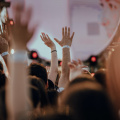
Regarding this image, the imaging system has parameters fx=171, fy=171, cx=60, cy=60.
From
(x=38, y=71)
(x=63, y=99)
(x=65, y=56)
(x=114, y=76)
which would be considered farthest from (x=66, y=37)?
(x=63, y=99)

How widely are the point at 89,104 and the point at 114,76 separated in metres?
0.27

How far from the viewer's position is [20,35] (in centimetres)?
81

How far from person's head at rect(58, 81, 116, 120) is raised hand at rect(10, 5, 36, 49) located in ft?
1.14

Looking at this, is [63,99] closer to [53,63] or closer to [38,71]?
[38,71]

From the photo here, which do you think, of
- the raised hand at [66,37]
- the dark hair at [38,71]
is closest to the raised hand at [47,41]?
the raised hand at [66,37]

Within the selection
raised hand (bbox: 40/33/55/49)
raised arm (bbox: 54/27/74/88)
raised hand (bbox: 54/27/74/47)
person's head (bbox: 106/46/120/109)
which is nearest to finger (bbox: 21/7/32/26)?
person's head (bbox: 106/46/120/109)

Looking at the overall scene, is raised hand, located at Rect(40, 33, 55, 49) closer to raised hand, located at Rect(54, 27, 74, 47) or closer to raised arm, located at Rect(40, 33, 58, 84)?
raised arm, located at Rect(40, 33, 58, 84)

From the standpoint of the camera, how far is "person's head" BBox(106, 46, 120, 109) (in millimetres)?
943

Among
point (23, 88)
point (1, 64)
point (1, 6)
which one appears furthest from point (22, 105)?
point (1, 6)

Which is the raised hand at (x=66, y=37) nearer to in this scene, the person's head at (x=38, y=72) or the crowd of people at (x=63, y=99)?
the person's head at (x=38, y=72)

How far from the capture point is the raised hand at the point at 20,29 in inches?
30.9

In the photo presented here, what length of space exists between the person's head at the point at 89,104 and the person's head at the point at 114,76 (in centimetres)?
12

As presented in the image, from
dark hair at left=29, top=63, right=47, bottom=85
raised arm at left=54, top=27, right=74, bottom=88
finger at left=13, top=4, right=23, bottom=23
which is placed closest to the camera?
finger at left=13, top=4, right=23, bottom=23

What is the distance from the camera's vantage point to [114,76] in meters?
0.98
